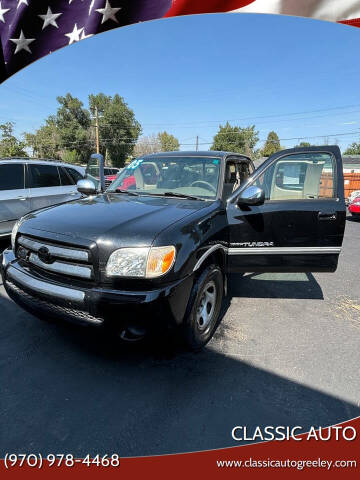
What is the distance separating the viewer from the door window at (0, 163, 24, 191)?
17.6 feet

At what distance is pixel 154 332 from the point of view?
206cm

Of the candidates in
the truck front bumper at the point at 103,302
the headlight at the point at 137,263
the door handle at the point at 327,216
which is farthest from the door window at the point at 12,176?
the door handle at the point at 327,216

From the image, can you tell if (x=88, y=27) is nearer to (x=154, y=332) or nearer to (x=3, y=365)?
(x=154, y=332)

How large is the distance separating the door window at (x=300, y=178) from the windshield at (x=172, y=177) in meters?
0.60

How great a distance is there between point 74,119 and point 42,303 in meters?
49.0

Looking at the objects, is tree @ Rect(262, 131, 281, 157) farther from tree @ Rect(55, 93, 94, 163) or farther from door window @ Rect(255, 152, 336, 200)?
door window @ Rect(255, 152, 336, 200)

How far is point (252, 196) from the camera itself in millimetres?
2822

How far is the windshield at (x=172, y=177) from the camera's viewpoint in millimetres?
3252

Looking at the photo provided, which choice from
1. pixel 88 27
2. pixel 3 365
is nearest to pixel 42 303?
pixel 3 365

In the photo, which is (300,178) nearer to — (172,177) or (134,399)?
(172,177)

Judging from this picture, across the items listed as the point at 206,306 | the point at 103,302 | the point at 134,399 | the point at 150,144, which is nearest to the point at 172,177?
the point at 206,306

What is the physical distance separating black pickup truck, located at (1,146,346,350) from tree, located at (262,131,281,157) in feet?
229

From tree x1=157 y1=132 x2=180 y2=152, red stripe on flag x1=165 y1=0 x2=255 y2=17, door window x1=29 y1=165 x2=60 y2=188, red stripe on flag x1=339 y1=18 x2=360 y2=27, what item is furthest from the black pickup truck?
tree x1=157 y1=132 x2=180 y2=152

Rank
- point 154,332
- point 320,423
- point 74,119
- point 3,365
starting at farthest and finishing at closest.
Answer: point 74,119 < point 3,365 < point 154,332 < point 320,423
